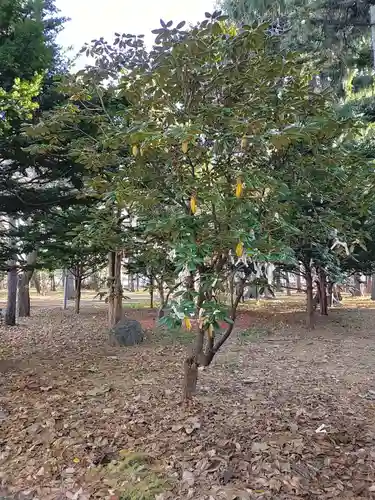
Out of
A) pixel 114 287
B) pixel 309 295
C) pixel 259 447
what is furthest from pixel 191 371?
pixel 309 295

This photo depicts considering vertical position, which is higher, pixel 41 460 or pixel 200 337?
pixel 200 337

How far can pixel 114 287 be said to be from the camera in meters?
7.68

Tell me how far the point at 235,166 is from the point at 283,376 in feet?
10.5

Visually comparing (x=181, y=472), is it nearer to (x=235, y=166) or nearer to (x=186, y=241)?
(x=186, y=241)

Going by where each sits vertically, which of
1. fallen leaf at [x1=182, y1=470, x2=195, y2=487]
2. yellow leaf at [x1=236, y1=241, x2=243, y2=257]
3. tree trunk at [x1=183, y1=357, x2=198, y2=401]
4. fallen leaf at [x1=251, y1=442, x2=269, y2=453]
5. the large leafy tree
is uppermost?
the large leafy tree

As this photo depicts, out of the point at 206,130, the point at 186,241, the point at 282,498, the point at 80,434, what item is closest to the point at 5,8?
the point at 206,130

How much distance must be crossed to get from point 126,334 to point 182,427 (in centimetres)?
369

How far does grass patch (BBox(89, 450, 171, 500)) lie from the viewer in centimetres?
263

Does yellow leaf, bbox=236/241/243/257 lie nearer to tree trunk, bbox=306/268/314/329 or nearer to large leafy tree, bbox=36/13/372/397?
large leafy tree, bbox=36/13/372/397

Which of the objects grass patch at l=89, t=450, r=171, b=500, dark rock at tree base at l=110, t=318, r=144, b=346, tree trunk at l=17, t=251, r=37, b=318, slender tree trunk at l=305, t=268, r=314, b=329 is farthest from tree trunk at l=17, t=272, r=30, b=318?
grass patch at l=89, t=450, r=171, b=500

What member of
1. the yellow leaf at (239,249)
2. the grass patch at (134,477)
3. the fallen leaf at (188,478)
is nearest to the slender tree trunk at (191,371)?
the grass patch at (134,477)

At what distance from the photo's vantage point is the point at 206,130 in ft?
8.73

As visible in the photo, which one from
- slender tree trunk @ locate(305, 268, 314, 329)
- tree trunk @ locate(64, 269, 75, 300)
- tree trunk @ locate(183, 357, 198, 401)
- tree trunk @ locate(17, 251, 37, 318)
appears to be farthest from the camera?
tree trunk @ locate(64, 269, 75, 300)

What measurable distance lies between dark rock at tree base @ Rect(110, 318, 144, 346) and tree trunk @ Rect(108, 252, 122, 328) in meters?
0.56
